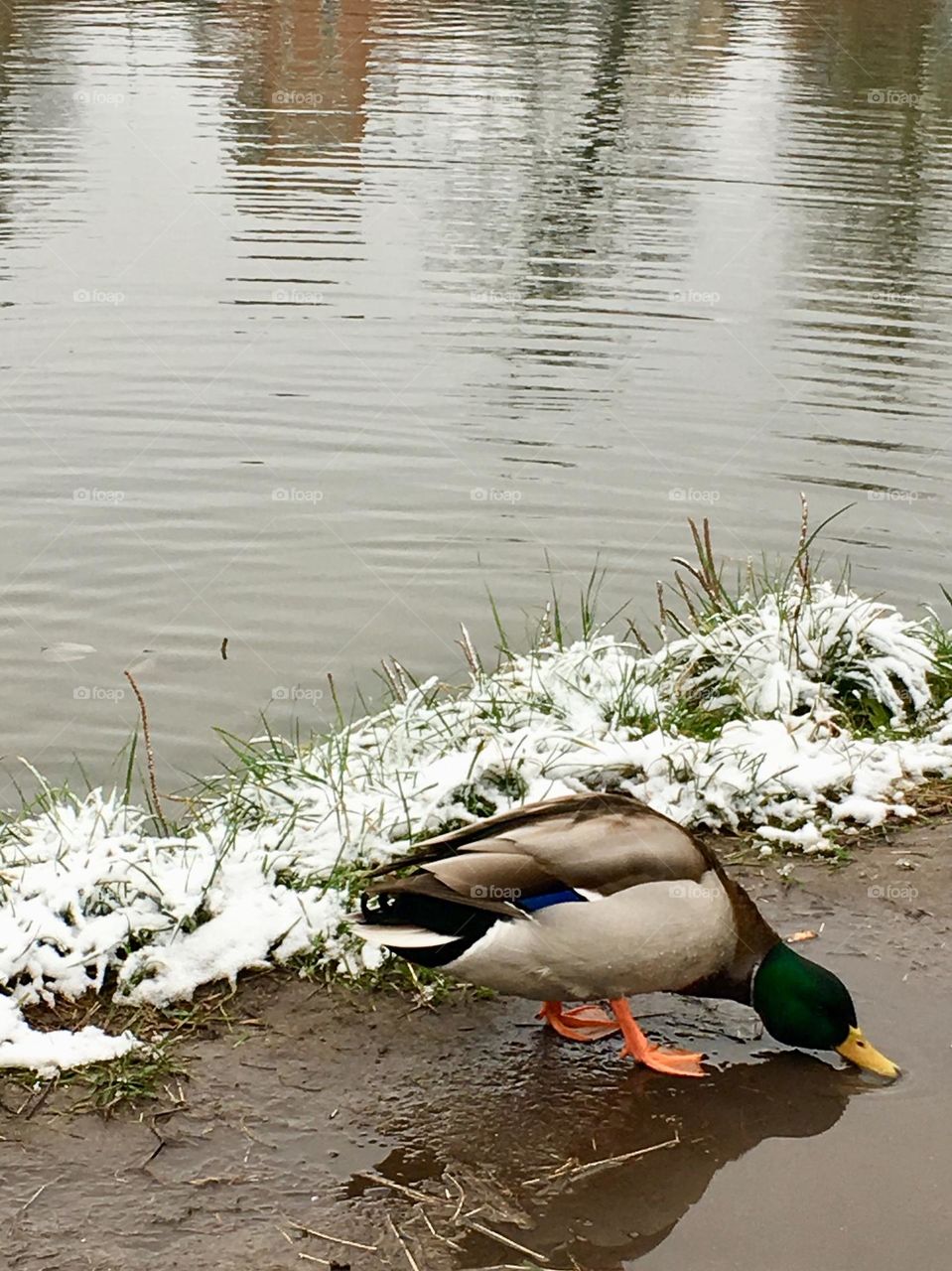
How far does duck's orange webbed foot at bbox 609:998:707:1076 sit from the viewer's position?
3.55 metres

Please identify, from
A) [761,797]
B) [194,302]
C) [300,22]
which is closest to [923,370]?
[194,302]

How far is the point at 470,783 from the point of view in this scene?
4520 mm

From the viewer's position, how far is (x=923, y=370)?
10703 mm

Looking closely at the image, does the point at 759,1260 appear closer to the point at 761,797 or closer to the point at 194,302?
the point at 761,797

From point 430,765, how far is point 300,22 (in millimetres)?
25551
